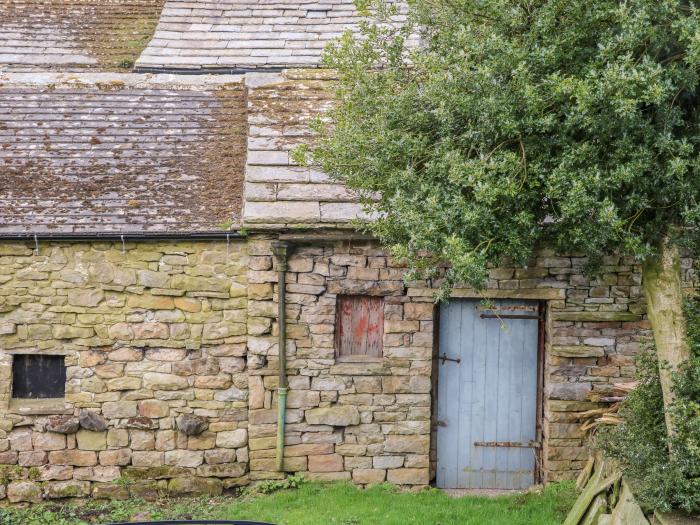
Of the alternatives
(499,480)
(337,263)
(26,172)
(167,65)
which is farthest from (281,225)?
(167,65)

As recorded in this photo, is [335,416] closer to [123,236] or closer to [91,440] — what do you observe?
[91,440]

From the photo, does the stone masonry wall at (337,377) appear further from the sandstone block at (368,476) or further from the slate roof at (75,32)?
the slate roof at (75,32)

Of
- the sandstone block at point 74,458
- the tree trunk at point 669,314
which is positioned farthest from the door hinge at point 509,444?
the sandstone block at point 74,458

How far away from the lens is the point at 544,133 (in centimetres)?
638

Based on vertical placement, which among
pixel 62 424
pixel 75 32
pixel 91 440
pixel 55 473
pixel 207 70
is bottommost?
pixel 55 473

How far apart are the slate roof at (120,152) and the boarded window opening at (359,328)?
64.9 inches

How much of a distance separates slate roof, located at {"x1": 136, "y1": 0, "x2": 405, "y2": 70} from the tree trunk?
6773mm

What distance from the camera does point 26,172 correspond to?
31.3ft

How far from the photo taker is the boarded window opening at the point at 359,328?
9.05 m

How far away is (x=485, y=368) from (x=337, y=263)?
221cm

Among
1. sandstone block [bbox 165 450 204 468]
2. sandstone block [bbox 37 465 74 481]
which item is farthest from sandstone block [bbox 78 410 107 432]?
sandstone block [bbox 165 450 204 468]

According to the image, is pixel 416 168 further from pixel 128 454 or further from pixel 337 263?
pixel 128 454

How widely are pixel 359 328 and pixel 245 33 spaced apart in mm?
6167

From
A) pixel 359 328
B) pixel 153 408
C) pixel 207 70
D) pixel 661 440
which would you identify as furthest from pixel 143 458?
pixel 207 70
